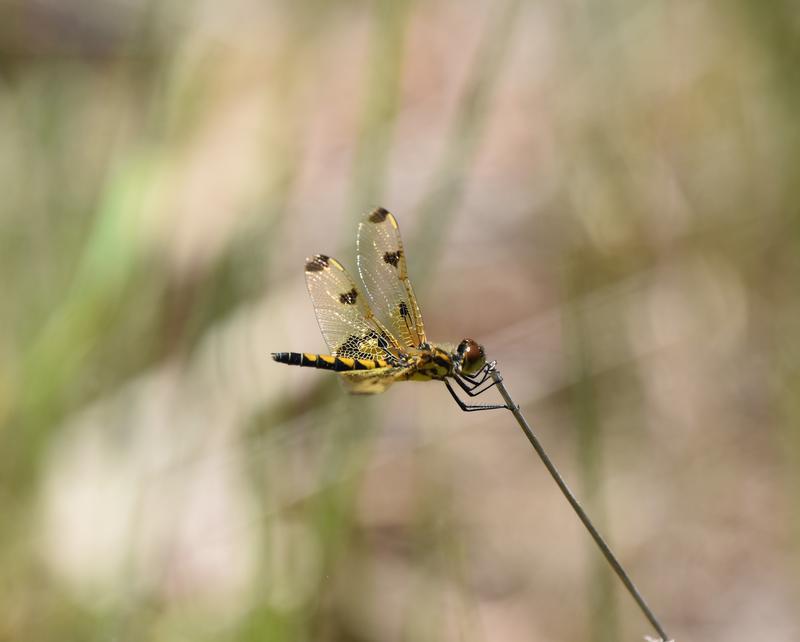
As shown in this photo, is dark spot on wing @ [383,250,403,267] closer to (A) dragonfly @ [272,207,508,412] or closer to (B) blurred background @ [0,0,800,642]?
(A) dragonfly @ [272,207,508,412]

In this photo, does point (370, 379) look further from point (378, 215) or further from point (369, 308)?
point (378, 215)

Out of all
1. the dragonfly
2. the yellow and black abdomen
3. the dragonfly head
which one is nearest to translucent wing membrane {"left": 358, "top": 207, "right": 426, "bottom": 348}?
the dragonfly

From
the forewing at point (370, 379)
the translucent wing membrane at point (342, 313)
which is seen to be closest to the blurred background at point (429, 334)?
the translucent wing membrane at point (342, 313)

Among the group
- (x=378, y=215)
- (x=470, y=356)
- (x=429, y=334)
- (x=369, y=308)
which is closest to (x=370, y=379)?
(x=470, y=356)

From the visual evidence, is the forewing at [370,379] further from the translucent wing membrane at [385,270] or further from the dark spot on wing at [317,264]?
the dark spot on wing at [317,264]

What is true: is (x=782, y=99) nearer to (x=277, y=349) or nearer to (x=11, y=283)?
(x=277, y=349)

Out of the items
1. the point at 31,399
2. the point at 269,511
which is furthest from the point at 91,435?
the point at 269,511
